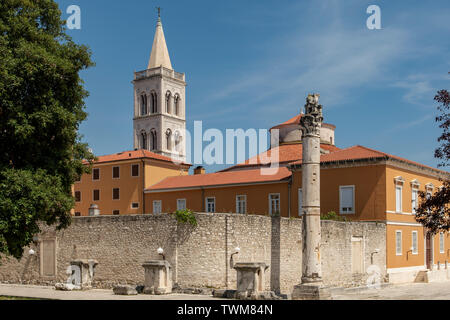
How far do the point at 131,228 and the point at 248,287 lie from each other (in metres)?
7.37

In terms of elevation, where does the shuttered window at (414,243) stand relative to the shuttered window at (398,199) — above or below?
below

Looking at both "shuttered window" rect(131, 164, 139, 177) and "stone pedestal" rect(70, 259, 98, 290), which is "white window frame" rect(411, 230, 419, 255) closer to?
"stone pedestal" rect(70, 259, 98, 290)

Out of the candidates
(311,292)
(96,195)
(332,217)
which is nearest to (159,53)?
(96,195)

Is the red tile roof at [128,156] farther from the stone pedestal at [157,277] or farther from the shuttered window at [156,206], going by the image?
the stone pedestal at [157,277]

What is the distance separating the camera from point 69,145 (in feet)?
64.4

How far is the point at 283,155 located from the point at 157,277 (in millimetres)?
24646

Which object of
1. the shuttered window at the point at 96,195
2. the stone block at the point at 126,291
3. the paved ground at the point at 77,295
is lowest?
the paved ground at the point at 77,295

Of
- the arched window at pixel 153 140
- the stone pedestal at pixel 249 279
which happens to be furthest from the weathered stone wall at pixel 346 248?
the arched window at pixel 153 140

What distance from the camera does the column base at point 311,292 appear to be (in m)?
24.2

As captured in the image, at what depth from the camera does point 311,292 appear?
24297mm

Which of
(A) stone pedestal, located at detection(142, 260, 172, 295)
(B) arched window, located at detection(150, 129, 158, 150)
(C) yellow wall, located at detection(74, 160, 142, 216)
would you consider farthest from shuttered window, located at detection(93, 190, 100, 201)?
(B) arched window, located at detection(150, 129, 158, 150)

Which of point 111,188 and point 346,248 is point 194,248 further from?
point 111,188

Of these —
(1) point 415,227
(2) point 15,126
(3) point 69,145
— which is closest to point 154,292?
(3) point 69,145

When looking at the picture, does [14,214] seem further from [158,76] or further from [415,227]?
[158,76]
